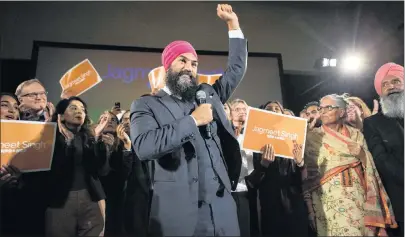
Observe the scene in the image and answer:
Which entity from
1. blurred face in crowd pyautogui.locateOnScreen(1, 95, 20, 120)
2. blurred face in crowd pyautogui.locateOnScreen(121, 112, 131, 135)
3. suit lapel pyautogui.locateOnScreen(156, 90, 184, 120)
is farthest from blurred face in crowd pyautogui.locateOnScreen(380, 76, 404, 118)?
blurred face in crowd pyautogui.locateOnScreen(1, 95, 20, 120)

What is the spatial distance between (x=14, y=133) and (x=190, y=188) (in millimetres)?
1089

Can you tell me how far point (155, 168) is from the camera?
1.66 metres

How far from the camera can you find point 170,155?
1676 millimetres

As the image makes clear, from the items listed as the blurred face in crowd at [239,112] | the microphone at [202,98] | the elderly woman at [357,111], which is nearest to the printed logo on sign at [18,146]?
the microphone at [202,98]

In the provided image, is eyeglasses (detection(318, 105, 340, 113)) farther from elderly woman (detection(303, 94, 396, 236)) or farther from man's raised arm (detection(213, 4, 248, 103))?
man's raised arm (detection(213, 4, 248, 103))

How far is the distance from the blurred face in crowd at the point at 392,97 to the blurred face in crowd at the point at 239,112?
93 cm

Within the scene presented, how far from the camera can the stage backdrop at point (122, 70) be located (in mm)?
2283

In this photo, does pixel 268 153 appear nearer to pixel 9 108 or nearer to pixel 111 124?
pixel 111 124

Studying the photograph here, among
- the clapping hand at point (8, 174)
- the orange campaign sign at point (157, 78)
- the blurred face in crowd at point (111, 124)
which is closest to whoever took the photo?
the clapping hand at point (8, 174)

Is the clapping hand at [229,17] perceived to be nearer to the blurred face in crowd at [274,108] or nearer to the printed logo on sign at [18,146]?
the blurred face in crowd at [274,108]

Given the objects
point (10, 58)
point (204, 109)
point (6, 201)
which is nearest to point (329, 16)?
point (204, 109)

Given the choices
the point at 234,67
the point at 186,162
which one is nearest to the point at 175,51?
the point at 234,67

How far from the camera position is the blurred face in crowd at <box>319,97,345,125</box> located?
2.46 m

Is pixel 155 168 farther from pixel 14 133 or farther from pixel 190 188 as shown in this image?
pixel 14 133
